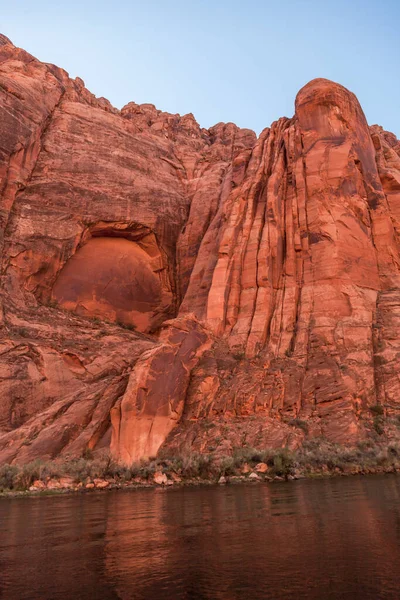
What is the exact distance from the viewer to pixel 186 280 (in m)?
42.9

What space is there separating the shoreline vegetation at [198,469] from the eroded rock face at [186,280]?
124 cm

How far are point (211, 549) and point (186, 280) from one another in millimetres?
35716

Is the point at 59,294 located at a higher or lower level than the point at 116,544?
higher

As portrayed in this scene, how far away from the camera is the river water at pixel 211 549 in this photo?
18.5 feet

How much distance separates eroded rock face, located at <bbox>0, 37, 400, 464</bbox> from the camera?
81.6 ft

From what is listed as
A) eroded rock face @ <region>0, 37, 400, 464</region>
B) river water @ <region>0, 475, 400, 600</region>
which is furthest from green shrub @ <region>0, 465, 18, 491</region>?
river water @ <region>0, 475, 400, 600</region>

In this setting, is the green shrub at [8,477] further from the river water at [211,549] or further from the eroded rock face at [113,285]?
the eroded rock face at [113,285]

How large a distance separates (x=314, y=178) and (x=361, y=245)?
595 centimetres

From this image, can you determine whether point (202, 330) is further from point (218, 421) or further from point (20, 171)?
point (20, 171)

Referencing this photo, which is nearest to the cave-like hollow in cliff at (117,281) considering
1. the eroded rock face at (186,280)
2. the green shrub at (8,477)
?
the eroded rock face at (186,280)

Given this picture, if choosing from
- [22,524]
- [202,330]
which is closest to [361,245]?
[202,330]

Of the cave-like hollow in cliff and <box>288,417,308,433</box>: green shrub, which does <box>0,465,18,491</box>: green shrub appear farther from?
the cave-like hollow in cliff

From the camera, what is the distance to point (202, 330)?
29.3 m

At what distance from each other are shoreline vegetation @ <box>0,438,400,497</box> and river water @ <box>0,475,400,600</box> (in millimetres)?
6109
